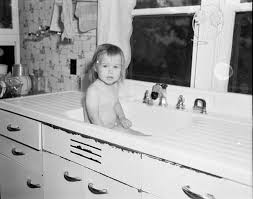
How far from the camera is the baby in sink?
1.41 m

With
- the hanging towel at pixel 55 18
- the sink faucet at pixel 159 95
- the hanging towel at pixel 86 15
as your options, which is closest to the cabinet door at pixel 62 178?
the sink faucet at pixel 159 95

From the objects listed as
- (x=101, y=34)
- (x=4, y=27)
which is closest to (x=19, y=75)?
(x=4, y=27)

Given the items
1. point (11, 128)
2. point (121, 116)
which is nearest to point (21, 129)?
point (11, 128)

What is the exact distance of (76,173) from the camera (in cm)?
125

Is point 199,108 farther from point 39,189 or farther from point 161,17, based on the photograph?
point 39,189

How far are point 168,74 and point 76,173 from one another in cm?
77

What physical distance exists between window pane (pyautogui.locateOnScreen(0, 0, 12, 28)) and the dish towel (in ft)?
1.61

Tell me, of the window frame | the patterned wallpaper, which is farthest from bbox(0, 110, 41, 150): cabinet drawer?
the window frame

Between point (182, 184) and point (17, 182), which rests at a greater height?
point (182, 184)

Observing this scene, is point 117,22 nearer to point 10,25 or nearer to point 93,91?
point 93,91

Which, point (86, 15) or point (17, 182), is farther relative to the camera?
point (86, 15)

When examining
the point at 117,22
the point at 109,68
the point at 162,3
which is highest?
the point at 162,3

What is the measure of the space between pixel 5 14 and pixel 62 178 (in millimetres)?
1489

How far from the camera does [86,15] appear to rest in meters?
1.83
